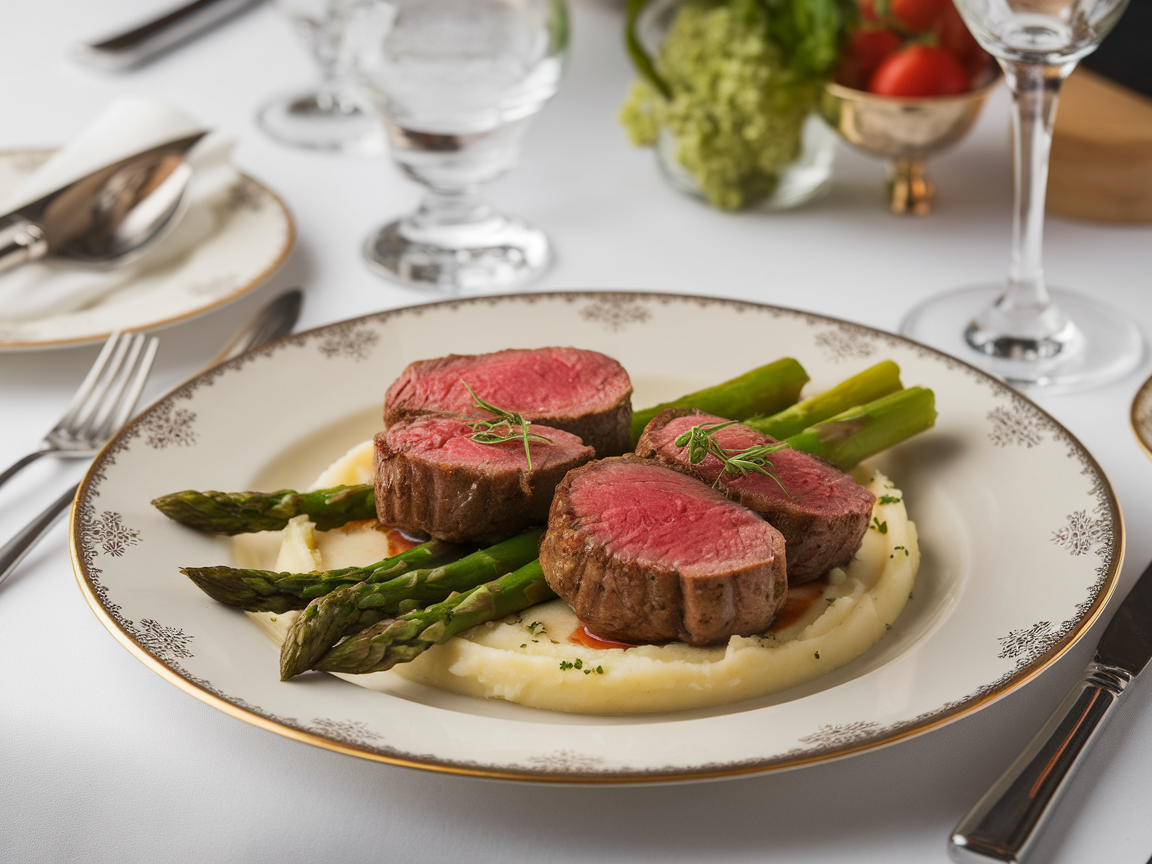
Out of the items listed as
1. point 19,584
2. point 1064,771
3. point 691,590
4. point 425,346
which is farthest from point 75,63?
point 1064,771

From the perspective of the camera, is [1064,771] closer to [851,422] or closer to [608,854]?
[608,854]

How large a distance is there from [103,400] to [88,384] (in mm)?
74

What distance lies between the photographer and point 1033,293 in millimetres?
3779

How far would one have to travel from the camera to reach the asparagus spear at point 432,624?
2.22m

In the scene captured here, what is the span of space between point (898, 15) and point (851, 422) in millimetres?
2290

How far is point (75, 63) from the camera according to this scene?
6.06 metres

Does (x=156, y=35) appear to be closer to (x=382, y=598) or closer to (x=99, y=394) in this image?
(x=99, y=394)

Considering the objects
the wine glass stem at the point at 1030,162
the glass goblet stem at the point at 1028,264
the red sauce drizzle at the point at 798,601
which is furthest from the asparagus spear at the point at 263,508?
the wine glass stem at the point at 1030,162

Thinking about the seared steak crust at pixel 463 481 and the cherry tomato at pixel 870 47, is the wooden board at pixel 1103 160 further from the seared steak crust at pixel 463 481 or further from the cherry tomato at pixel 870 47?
the seared steak crust at pixel 463 481

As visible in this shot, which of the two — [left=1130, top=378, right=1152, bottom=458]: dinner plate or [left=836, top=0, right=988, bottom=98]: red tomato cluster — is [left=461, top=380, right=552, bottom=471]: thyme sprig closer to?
[left=1130, top=378, right=1152, bottom=458]: dinner plate

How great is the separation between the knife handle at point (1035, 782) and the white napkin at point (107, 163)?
320 centimetres

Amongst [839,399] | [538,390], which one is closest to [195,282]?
[538,390]

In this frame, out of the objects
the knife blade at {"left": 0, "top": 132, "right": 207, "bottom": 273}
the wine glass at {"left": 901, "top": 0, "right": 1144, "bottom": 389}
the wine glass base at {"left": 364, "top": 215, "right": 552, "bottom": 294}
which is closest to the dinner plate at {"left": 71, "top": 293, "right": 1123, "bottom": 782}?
the wine glass at {"left": 901, "top": 0, "right": 1144, "bottom": 389}

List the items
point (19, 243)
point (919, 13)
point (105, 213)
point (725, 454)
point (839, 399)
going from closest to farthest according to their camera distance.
A: point (725, 454)
point (839, 399)
point (19, 243)
point (105, 213)
point (919, 13)
